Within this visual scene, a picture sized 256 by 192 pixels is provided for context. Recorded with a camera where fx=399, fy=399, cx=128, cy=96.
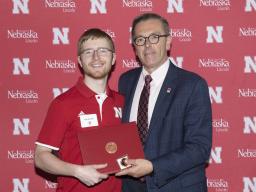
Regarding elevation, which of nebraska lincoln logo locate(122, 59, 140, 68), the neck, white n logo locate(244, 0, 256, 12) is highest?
white n logo locate(244, 0, 256, 12)

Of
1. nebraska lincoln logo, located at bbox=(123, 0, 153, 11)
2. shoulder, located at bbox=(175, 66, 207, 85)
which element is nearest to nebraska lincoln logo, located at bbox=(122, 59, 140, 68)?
nebraska lincoln logo, located at bbox=(123, 0, 153, 11)

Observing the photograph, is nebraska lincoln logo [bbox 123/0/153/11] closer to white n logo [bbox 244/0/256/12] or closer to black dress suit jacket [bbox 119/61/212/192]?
white n logo [bbox 244/0/256/12]

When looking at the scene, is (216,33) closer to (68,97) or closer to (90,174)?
(68,97)

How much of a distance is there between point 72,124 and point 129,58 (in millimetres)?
1225

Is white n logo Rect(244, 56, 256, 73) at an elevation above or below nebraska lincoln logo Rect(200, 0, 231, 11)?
below

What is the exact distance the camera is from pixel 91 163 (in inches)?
88.8

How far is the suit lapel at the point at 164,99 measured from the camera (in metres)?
2.48

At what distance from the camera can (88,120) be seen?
238 centimetres

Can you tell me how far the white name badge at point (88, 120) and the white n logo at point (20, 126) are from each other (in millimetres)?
1295

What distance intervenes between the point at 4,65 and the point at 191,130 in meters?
1.84

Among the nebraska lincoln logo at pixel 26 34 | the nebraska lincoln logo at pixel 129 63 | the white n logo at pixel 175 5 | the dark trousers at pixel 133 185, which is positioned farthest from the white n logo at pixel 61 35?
the dark trousers at pixel 133 185

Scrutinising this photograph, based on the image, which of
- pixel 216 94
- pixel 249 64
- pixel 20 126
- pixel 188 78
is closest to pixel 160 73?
pixel 188 78

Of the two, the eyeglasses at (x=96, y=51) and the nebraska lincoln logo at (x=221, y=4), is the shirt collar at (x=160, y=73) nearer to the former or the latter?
the eyeglasses at (x=96, y=51)

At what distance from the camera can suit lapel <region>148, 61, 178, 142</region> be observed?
97.5 inches
